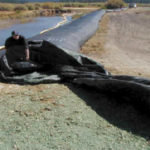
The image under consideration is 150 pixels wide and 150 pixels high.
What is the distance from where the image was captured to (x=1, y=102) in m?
3.61

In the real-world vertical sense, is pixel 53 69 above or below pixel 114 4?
below

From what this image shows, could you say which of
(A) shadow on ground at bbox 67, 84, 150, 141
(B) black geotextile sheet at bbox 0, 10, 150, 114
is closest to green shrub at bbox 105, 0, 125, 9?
(B) black geotextile sheet at bbox 0, 10, 150, 114

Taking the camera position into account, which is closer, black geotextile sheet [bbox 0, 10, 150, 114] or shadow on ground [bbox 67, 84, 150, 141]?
shadow on ground [bbox 67, 84, 150, 141]

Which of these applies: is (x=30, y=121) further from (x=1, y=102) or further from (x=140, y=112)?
(x=140, y=112)

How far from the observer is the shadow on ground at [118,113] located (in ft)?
9.54

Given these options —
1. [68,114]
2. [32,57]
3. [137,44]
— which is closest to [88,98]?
[68,114]

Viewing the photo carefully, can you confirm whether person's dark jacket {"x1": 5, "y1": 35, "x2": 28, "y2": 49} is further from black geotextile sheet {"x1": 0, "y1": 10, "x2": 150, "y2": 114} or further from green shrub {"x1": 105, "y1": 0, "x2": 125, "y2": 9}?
green shrub {"x1": 105, "y1": 0, "x2": 125, "y2": 9}

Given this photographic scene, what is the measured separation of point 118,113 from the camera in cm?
322

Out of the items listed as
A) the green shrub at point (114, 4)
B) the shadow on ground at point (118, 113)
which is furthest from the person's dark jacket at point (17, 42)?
the green shrub at point (114, 4)

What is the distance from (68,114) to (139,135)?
0.99 meters

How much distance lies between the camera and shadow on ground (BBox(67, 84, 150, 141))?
291 cm

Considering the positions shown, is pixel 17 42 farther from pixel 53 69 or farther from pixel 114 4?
pixel 114 4

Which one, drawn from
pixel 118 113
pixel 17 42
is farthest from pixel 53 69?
pixel 118 113

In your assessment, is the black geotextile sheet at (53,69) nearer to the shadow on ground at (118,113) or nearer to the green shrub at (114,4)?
the shadow on ground at (118,113)
